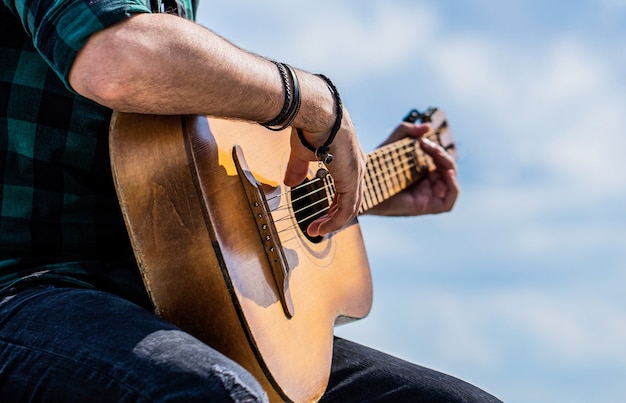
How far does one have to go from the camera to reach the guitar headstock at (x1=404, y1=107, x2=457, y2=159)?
270 centimetres

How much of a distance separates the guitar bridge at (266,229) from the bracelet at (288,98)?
0.36ft

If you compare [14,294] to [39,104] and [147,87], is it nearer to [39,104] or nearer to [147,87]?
[39,104]

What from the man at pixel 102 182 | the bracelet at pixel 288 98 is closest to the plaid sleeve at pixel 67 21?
the man at pixel 102 182

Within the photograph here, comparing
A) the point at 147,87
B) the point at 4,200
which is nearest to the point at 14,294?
the point at 4,200

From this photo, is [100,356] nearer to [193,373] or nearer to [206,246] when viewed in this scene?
[193,373]

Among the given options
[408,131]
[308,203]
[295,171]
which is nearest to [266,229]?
[295,171]

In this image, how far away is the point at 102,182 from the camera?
4.80 ft

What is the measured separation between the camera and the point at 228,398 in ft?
3.65

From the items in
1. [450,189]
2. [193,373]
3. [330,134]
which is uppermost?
[330,134]

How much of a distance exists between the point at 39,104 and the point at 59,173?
0.13 m

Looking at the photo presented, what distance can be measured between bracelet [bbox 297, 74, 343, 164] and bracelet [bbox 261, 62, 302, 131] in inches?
4.2

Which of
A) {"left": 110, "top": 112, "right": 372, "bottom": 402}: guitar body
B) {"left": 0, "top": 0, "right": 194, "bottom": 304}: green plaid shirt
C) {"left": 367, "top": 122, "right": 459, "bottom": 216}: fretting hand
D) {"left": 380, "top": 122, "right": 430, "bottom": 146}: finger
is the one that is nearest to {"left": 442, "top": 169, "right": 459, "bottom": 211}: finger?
{"left": 367, "top": 122, "right": 459, "bottom": 216}: fretting hand

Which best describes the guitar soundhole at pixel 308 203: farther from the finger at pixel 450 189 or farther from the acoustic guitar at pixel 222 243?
the finger at pixel 450 189

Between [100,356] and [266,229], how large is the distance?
40 cm
